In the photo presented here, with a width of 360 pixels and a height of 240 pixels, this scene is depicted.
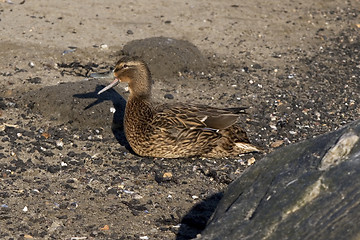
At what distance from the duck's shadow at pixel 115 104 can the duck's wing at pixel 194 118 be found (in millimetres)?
666

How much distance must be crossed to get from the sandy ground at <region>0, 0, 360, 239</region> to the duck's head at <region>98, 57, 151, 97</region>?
23.4 inches

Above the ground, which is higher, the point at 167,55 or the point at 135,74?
the point at 135,74

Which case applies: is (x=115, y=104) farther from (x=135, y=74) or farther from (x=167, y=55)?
(x=167, y=55)

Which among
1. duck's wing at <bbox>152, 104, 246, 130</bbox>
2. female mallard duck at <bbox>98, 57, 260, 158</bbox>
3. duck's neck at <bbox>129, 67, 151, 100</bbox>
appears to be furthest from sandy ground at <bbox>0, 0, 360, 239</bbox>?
duck's neck at <bbox>129, 67, 151, 100</bbox>

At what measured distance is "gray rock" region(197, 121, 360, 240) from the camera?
12.7ft

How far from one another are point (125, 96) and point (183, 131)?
5.03 ft

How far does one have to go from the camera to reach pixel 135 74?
24.4 ft

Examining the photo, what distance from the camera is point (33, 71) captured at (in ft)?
29.3

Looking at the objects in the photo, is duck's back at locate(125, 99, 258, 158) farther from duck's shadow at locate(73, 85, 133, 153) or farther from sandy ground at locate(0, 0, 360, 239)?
duck's shadow at locate(73, 85, 133, 153)

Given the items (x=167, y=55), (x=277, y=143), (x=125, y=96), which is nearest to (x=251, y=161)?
(x=277, y=143)

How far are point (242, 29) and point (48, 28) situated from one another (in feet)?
10.4

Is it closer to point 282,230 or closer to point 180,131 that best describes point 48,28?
point 180,131

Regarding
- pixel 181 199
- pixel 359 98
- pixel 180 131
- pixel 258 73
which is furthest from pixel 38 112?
pixel 359 98

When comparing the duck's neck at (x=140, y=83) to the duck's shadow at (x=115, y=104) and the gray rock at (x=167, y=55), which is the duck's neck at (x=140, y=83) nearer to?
the duck's shadow at (x=115, y=104)
